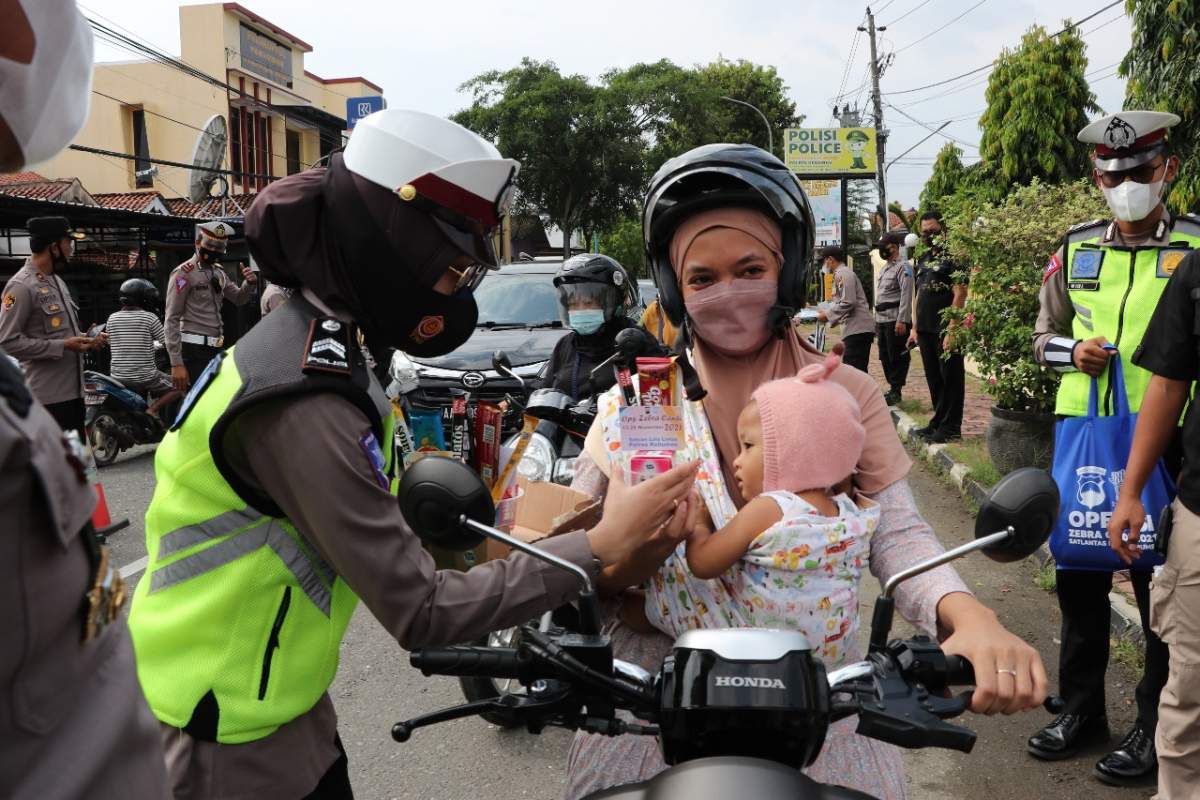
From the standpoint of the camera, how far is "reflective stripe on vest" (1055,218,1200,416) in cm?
357

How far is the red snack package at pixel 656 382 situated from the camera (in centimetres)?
173

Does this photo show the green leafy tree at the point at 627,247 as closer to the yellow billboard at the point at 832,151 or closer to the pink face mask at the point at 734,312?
the yellow billboard at the point at 832,151

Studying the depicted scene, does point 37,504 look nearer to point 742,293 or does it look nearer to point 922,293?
point 742,293

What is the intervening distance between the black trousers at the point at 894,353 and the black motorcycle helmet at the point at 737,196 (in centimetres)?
1014

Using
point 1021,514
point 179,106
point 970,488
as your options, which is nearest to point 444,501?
point 1021,514

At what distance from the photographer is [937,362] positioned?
9820 mm

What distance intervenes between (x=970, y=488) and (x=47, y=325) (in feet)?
22.9

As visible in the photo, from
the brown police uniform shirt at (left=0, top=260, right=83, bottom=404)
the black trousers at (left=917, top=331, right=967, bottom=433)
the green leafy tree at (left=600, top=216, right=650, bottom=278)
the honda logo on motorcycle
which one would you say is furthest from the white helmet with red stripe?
the green leafy tree at (left=600, top=216, right=650, bottom=278)

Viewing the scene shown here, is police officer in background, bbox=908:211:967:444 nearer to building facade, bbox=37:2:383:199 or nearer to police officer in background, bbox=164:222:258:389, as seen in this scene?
police officer in background, bbox=164:222:258:389

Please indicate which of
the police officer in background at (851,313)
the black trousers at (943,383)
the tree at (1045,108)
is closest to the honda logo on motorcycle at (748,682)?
the black trousers at (943,383)

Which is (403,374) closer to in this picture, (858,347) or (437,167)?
(437,167)

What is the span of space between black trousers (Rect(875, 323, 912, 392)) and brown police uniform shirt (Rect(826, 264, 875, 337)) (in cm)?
45

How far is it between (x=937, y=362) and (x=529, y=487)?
8.43 metres

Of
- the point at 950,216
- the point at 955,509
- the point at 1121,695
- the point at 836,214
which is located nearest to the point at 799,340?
the point at 1121,695
